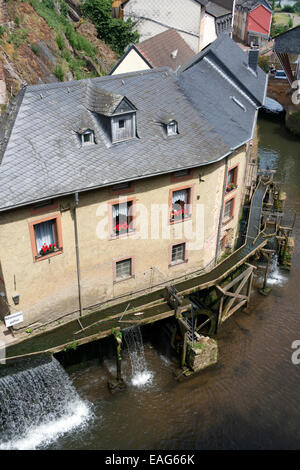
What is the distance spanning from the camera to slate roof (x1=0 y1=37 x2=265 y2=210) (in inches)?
774

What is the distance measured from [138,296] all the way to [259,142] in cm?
3855

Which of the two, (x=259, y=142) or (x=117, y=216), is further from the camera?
(x=259, y=142)

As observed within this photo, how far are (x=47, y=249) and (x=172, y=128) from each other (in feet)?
29.6

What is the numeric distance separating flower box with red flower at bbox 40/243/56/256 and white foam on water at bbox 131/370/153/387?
852cm

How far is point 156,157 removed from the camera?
73.4 feet

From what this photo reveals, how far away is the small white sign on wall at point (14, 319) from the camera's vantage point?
20844 mm

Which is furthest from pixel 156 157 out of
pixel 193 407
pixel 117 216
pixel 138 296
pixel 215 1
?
pixel 215 1

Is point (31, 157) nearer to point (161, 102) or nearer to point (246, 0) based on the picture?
point (161, 102)

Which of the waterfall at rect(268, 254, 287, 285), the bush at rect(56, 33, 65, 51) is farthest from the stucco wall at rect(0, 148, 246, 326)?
the bush at rect(56, 33, 65, 51)

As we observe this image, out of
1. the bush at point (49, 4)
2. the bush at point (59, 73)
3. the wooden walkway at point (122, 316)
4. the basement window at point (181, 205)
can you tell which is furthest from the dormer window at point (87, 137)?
the bush at point (49, 4)

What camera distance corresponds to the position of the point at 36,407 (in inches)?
847

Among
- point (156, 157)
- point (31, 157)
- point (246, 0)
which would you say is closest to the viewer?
point (31, 157)

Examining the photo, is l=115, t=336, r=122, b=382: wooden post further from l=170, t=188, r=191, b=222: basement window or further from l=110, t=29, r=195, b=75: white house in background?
l=110, t=29, r=195, b=75: white house in background
